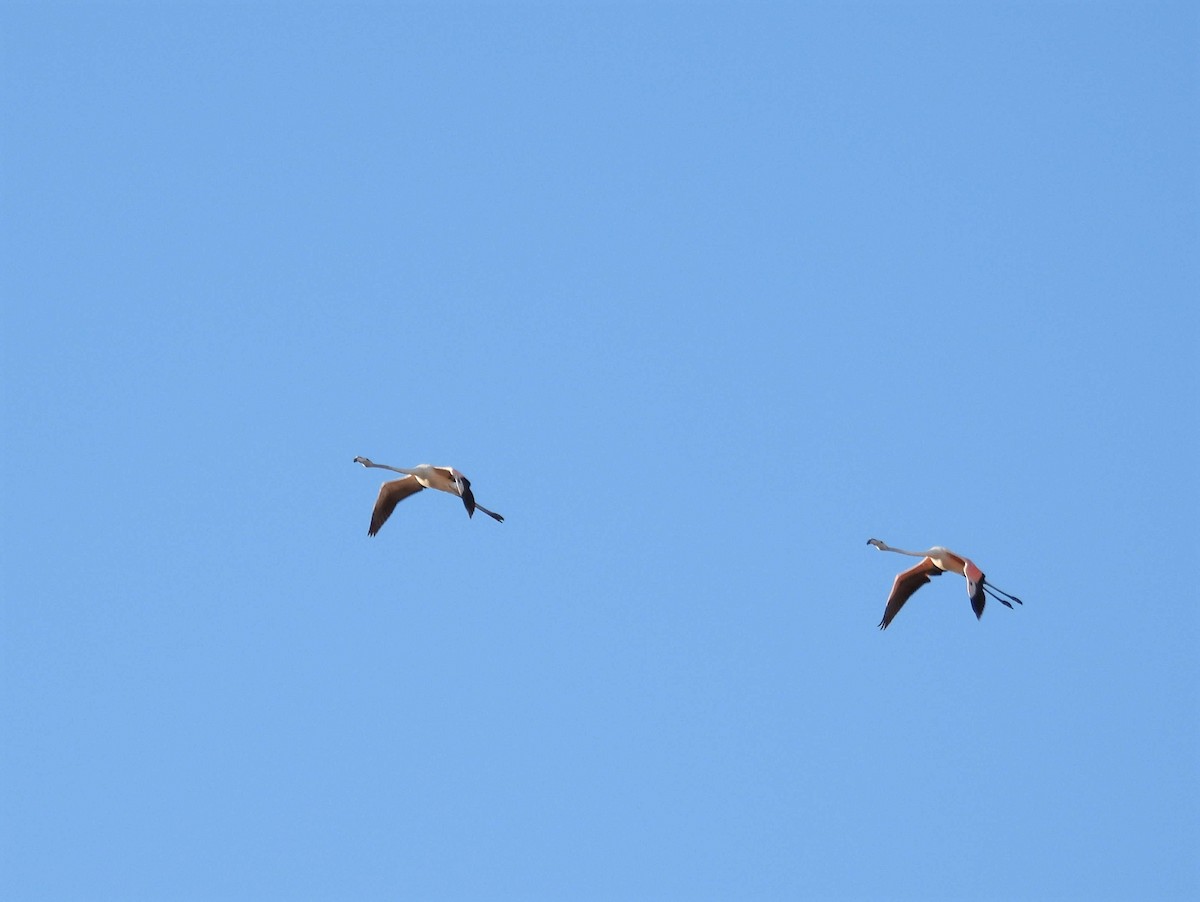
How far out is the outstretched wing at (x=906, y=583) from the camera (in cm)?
3412

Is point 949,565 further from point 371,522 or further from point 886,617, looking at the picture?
point 371,522

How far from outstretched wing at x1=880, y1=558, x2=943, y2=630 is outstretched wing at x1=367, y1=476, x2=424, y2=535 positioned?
7.83 m

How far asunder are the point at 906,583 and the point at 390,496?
28.0ft

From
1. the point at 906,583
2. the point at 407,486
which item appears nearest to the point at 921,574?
the point at 906,583

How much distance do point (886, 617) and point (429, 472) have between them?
24.9 ft

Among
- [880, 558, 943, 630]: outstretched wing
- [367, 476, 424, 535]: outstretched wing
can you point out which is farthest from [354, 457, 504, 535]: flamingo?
[880, 558, 943, 630]: outstretched wing

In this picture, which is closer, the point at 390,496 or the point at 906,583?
the point at 906,583

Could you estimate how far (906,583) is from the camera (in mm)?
34312

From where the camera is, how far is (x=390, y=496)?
35250mm

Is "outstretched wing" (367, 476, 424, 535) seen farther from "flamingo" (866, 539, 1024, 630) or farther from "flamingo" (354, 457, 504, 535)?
"flamingo" (866, 539, 1024, 630)

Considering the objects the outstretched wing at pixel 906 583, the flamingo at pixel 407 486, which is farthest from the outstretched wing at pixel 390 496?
the outstretched wing at pixel 906 583

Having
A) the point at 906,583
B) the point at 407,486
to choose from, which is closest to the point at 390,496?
the point at 407,486

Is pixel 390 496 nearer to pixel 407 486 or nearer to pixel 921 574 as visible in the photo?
pixel 407 486

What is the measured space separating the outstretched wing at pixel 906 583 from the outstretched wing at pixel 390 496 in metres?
7.83
